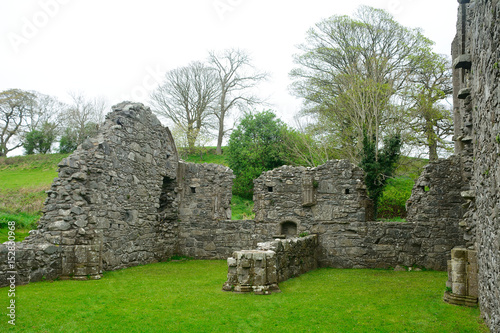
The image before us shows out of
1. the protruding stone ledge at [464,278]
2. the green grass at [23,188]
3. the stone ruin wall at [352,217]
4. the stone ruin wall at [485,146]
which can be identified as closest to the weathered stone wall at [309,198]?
the stone ruin wall at [352,217]

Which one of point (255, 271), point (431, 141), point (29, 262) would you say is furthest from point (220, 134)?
point (255, 271)

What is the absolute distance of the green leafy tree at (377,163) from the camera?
Result: 16531 mm

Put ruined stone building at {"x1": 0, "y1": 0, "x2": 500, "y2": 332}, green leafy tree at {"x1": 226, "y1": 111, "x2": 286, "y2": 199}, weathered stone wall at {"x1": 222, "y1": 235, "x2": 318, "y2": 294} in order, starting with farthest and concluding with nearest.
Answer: green leafy tree at {"x1": 226, "y1": 111, "x2": 286, "y2": 199} → weathered stone wall at {"x1": 222, "y1": 235, "x2": 318, "y2": 294} → ruined stone building at {"x1": 0, "y1": 0, "x2": 500, "y2": 332}

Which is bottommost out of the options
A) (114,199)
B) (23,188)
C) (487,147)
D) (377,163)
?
(114,199)

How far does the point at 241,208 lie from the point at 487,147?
1851 cm

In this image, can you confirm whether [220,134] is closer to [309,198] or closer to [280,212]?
[280,212]

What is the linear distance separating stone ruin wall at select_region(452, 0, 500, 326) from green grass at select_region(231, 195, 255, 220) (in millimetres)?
14424

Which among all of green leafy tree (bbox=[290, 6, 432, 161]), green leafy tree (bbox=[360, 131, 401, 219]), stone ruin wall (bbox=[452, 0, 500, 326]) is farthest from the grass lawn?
green leafy tree (bbox=[290, 6, 432, 161])

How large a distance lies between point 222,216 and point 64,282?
21.9ft

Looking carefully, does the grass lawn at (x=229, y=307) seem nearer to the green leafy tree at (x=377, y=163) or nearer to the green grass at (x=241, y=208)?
the green leafy tree at (x=377, y=163)

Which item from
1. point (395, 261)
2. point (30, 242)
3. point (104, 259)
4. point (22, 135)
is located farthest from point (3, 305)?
point (22, 135)

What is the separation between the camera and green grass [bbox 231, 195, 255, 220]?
21.6 m

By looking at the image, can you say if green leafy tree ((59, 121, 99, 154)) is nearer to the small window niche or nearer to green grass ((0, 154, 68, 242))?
green grass ((0, 154, 68, 242))

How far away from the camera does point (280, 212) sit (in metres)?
13.8
